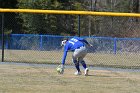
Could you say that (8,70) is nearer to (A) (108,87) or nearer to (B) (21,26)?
(A) (108,87)

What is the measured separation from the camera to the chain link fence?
24625 mm

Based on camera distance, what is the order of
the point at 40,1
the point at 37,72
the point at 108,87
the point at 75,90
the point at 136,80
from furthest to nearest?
the point at 40,1 < the point at 37,72 < the point at 136,80 < the point at 108,87 < the point at 75,90

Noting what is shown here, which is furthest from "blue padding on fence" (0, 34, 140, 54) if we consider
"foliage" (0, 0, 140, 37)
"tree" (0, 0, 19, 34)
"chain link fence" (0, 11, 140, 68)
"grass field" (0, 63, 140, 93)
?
"grass field" (0, 63, 140, 93)

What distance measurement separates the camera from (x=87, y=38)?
27.5 m

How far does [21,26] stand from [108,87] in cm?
2730

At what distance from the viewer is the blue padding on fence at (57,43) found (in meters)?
29.1

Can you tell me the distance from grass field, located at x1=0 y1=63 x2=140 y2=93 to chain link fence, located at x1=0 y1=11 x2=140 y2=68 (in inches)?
192

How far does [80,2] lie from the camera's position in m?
52.0

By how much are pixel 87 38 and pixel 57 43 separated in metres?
3.77

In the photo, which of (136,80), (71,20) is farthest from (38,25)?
(136,80)

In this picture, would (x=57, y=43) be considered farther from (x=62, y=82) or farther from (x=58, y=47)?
(x=62, y=82)

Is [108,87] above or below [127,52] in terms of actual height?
above

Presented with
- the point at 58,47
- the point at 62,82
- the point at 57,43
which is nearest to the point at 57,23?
the point at 57,43

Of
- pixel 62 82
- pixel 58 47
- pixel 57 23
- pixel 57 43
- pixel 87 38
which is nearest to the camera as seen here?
pixel 62 82
